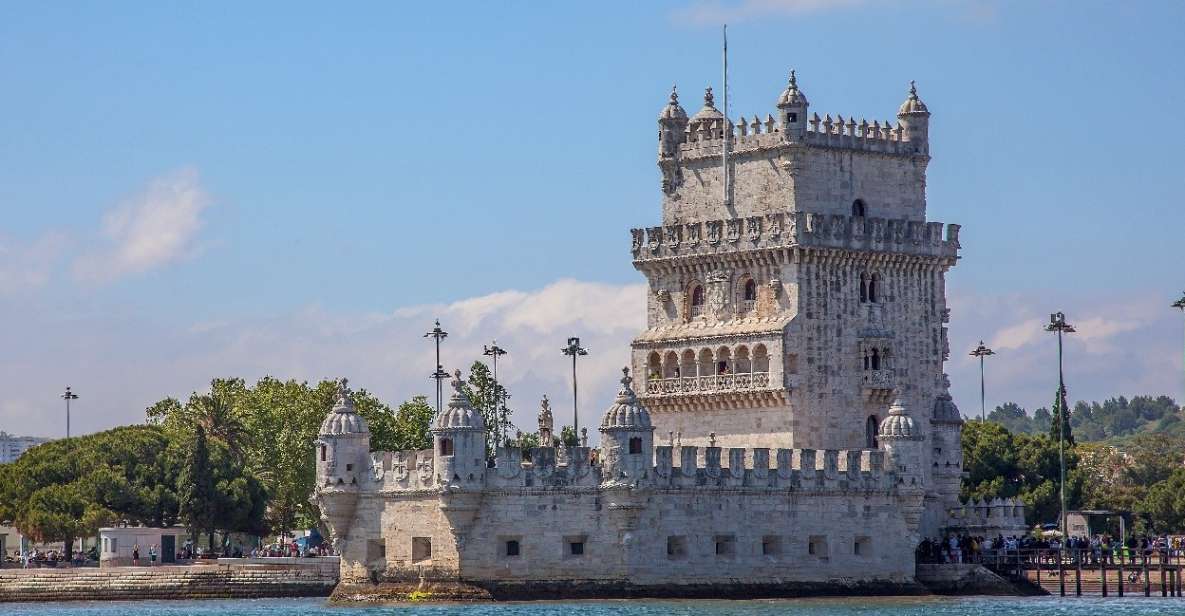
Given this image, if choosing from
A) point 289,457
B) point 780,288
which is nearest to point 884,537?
point 780,288

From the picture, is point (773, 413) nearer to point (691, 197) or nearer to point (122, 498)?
point (691, 197)

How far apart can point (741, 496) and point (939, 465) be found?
11.7m

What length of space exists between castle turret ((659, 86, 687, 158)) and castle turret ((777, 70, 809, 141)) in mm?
4950

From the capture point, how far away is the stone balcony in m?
94.4

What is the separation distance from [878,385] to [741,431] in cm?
519

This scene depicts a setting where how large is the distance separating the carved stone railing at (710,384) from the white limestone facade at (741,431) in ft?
0.25

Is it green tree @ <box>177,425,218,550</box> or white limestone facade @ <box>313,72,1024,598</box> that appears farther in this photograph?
green tree @ <box>177,425,218,550</box>

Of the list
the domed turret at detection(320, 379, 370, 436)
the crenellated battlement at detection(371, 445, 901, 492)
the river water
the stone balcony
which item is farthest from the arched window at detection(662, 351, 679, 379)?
the domed turret at detection(320, 379, 370, 436)

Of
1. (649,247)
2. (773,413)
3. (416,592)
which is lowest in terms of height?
(416,592)

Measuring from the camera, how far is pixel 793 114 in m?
93.8

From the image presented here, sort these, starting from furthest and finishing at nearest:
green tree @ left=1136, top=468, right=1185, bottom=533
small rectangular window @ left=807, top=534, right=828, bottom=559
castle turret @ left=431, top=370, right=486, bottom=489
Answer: green tree @ left=1136, top=468, right=1185, bottom=533
small rectangular window @ left=807, top=534, right=828, bottom=559
castle turret @ left=431, top=370, right=486, bottom=489

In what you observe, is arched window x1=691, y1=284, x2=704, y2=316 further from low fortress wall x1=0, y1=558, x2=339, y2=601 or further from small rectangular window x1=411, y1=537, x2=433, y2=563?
low fortress wall x1=0, y1=558, x2=339, y2=601

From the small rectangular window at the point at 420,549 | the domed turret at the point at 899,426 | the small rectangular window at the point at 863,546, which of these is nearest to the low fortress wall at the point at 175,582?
the small rectangular window at the point at 420,549

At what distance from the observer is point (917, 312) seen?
9669 cm
